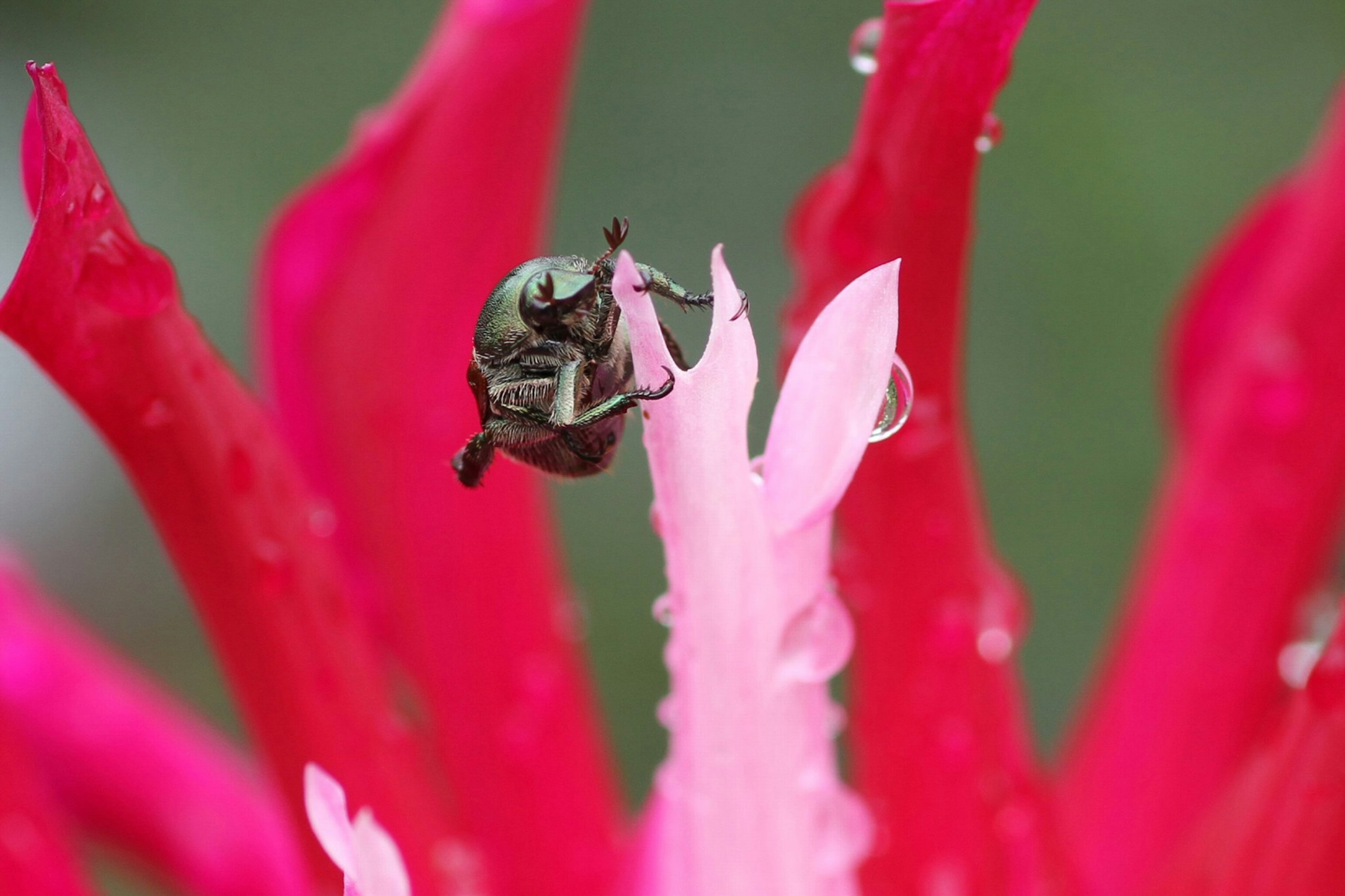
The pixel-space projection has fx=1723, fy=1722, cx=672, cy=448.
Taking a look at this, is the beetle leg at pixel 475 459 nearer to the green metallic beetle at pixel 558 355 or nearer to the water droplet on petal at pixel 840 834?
the green metallic beetle at pixel 558 355

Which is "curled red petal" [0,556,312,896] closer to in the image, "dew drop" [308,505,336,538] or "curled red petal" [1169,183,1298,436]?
"dew drop" [308,505,336,538]

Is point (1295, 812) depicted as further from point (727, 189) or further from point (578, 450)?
point (727, 189)

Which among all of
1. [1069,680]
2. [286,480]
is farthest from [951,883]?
[1069,680]

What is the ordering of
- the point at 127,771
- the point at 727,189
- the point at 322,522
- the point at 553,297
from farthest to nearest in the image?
the point at 727,189 → the point at 127,771 → the point at 322,522 → the point at 553,297

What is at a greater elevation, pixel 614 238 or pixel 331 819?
pixel 614 238

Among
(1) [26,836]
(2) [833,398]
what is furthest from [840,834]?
(1) [26,836]

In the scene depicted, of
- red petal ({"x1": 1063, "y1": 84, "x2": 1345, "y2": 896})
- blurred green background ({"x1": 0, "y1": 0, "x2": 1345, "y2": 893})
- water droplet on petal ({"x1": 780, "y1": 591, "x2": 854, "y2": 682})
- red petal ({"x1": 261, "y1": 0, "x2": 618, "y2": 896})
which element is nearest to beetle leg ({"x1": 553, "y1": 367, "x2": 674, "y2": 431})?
water droplet on petal ({"x1": 780, "y1": 591, "x2": 854, "y2": 682})

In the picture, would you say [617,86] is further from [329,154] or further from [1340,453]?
[1340,453]
